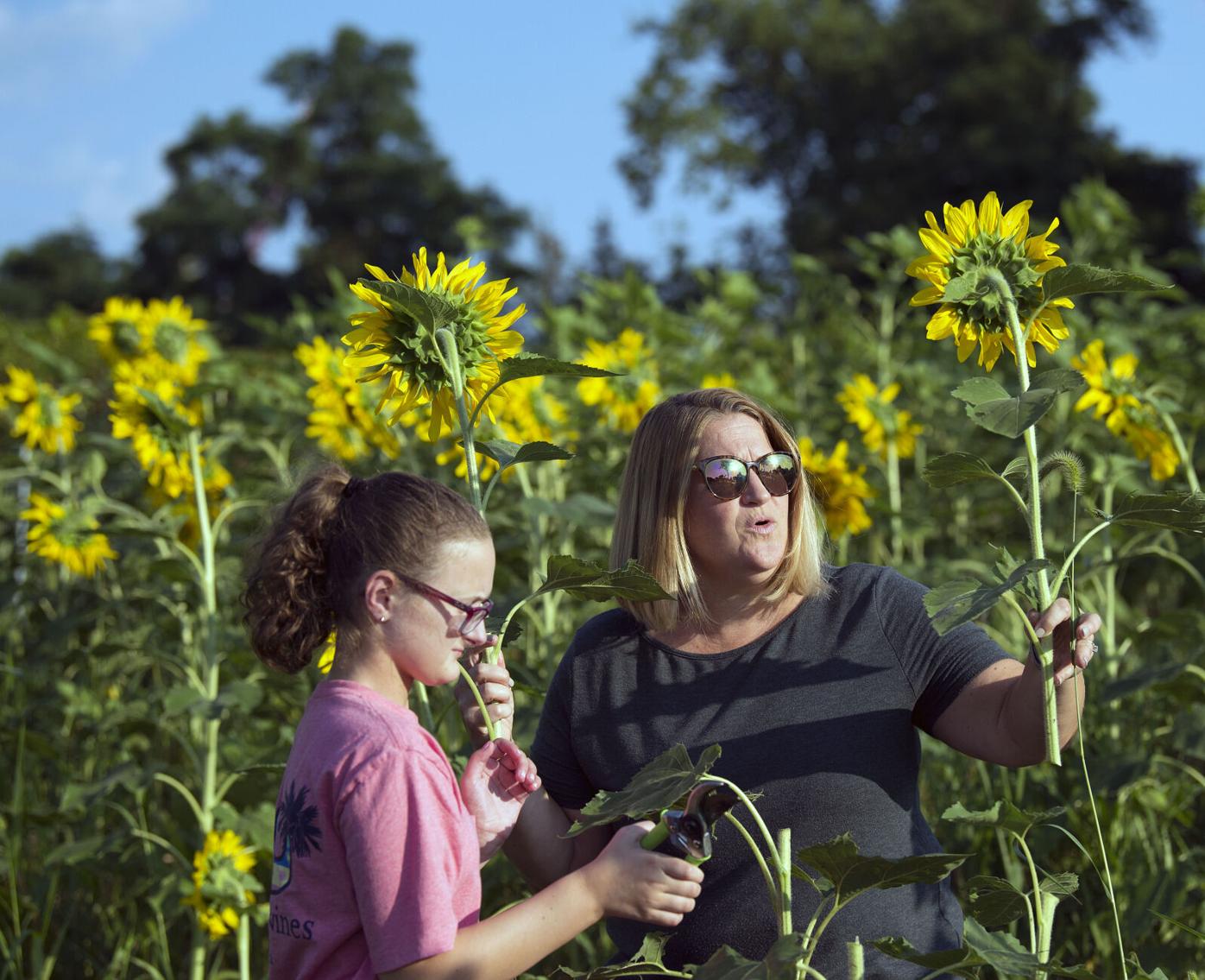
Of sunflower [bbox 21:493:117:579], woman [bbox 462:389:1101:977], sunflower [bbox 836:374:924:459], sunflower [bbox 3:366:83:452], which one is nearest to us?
woman [bbox 462:389:1101:977]

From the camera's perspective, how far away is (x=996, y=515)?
5.09 metres

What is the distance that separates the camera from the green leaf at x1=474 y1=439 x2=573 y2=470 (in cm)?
189

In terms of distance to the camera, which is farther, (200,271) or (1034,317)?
(200,271)

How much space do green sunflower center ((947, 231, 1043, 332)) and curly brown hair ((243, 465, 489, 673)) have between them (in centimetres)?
64

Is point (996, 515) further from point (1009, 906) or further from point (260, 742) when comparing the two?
point (1009, 906)

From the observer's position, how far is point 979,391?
1671 mm

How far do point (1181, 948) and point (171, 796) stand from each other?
2484 millimetres

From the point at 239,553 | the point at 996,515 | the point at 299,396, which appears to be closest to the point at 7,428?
the point at 299,396

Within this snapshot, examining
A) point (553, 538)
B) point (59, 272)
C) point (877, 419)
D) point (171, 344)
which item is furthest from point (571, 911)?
point (59, 272)

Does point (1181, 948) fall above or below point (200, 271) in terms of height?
below

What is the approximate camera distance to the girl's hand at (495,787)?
1.83 metres

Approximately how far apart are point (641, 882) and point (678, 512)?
2.78 feet

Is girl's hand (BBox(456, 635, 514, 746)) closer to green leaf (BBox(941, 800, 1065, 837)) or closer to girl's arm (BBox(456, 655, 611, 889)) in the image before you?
girl's arm (BBox(456, 655, 611, 889))

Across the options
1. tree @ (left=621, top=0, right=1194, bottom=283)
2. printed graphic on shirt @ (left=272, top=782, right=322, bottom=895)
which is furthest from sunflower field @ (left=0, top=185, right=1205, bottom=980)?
tree @ (left=621, top=0, right=1194, bottom=283)
